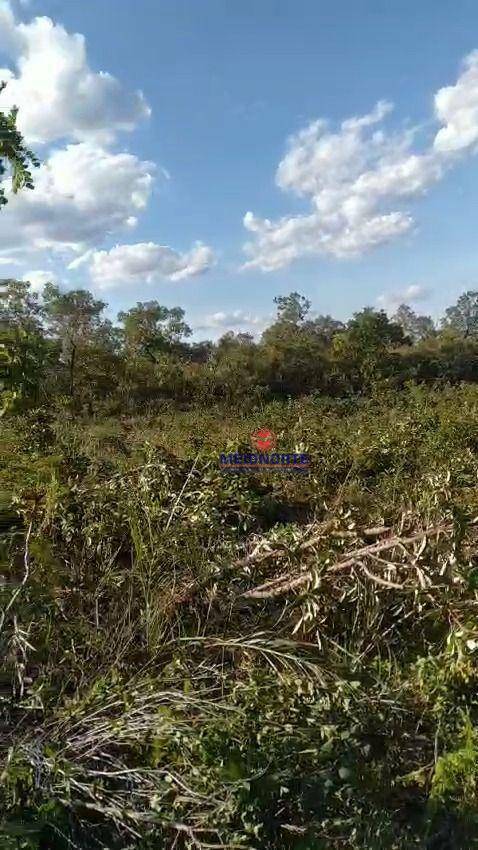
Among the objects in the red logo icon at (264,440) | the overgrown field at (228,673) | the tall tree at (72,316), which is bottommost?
the overgrown field at (228,673)

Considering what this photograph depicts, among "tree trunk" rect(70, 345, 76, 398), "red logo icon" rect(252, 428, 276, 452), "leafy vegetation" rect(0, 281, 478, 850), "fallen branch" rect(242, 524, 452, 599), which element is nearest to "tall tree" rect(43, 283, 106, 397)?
"tree trunk" rect(70, 345, 76, 398)

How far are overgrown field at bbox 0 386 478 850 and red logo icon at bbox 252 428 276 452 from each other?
2154 mm

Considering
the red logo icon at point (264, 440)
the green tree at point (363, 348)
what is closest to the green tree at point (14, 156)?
the red logo icon at point (264, 440)

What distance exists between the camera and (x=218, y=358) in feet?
39.2

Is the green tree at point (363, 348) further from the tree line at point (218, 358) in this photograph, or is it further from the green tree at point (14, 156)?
the green tree at point (14, 156)

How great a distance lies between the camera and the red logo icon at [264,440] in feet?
18.0

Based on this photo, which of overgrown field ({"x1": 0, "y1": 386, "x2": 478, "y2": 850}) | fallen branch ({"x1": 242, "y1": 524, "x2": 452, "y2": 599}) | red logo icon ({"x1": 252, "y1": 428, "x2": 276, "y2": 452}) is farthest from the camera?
red logo icon ({"x1": 252, "y1": 428, "x2": 276, "y2": 452})

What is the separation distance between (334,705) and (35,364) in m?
1.39

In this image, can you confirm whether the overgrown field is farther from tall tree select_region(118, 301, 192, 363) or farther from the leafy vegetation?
tall tree select_region(118, 301, 192, 363)

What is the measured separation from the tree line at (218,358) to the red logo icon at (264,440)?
10.3 feet

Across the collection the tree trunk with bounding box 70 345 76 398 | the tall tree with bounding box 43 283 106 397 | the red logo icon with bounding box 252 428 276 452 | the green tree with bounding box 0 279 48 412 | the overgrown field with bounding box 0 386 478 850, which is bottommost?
the overgrown field with bounding box 0 386 478 850

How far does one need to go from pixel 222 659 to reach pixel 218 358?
10175mm

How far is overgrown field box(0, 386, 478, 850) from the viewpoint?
4.58 feet

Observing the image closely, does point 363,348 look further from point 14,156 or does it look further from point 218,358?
point 14,156
